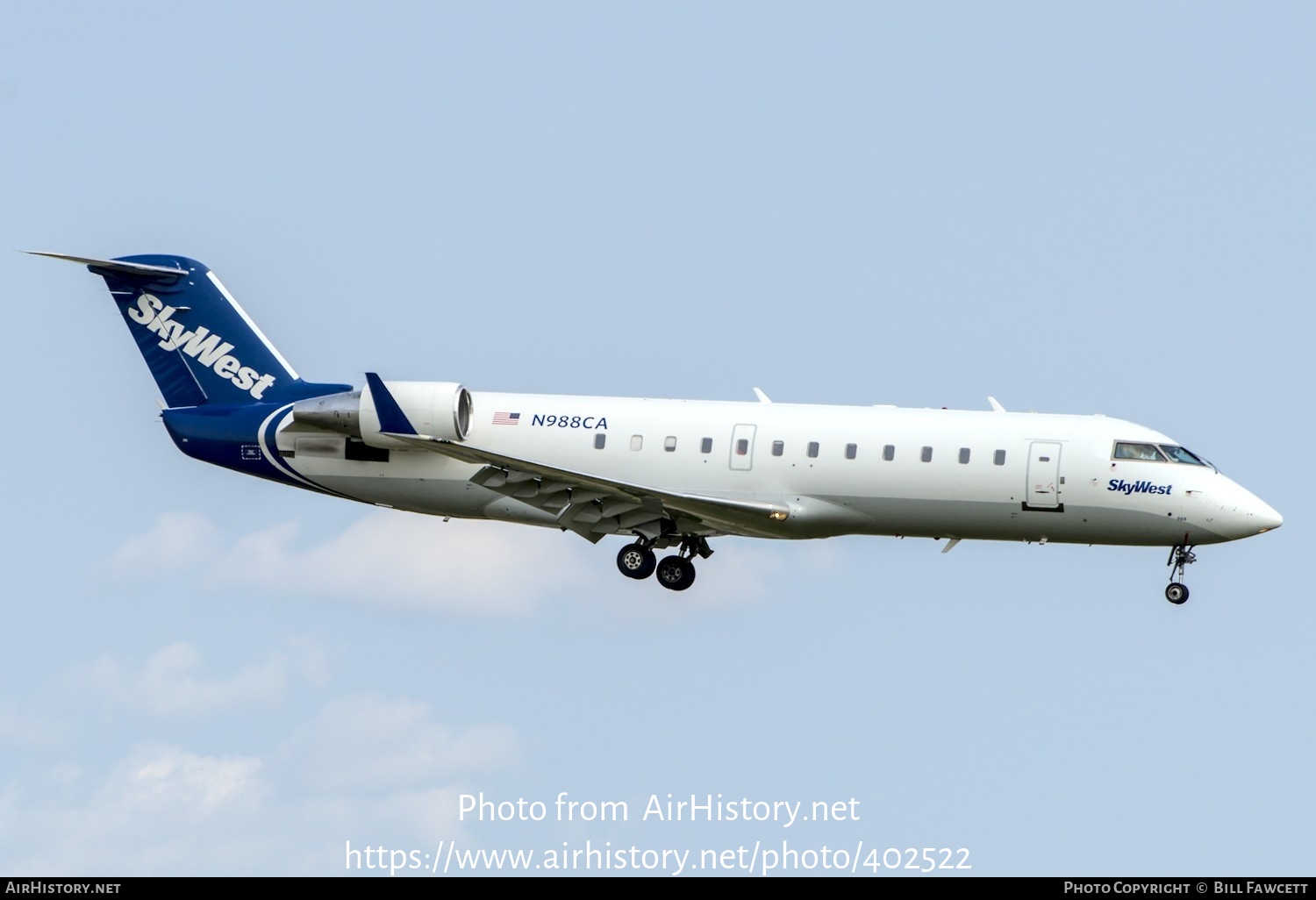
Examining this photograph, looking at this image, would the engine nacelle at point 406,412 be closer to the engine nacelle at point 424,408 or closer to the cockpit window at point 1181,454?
the engine nacelle at point 424,408

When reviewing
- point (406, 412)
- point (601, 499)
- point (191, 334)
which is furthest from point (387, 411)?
point (191, 334)

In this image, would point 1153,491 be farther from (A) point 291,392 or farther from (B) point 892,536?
(A) point 291,392

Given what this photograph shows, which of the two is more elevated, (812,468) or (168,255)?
(168,255)

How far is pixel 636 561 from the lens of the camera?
34250mm

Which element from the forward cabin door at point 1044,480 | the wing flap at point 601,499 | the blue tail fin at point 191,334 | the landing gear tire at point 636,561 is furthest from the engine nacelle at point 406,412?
the forward cabin door at point 1044,480

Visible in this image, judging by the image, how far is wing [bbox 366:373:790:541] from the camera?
32312 mm

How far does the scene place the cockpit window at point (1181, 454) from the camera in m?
32.9

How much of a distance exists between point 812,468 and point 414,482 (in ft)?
24.3

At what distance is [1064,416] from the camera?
1320 inches

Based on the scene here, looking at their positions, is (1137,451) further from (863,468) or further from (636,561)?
(636,561)

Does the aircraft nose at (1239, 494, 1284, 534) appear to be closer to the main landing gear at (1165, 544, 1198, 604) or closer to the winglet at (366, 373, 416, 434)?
the main landing gear at (1165, 544, 1198, 604)

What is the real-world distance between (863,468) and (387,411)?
8518 mm

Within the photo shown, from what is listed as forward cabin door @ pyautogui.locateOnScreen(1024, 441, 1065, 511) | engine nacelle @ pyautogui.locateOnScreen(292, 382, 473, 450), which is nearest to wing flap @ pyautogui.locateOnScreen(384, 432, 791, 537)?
engine nacelle @ pyautogui.locateOnScreen(292, 382, 473, 450)

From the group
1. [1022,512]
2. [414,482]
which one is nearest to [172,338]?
[414,482]
